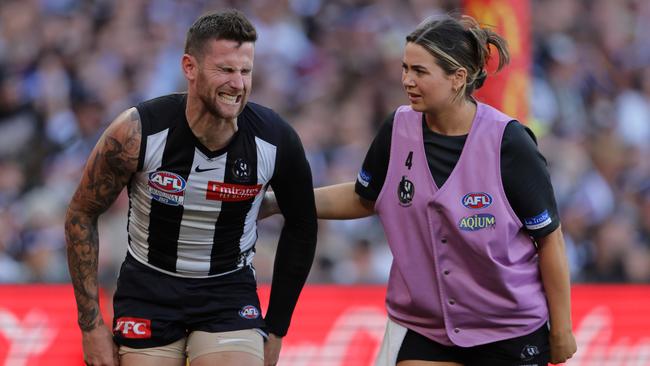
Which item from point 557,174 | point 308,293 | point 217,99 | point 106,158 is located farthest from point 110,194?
point 557,174

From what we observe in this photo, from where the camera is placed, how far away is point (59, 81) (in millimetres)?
9453

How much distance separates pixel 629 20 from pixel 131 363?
9.32 m

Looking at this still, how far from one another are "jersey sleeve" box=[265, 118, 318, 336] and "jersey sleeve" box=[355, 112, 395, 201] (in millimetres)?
241

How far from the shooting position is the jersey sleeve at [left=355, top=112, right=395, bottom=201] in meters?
4.58

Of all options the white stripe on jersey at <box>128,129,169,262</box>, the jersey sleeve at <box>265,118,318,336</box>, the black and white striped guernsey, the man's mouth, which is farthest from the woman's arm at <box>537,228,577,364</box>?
the white stripe on jersey at <box>128,129,169,262</box>

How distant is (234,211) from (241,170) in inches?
7.5

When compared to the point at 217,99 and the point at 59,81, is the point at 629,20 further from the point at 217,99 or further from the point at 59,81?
the point at 217,99

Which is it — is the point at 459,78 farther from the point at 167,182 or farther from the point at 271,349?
the point at 271,349

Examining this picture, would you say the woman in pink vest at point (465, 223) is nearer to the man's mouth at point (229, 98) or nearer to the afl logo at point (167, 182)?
the man's mouth at point (229, 98)

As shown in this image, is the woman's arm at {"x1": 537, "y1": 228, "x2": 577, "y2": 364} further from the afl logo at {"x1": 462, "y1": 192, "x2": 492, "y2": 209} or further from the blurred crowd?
the blurred crowd

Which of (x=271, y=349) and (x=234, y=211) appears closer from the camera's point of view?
(x=234, y=211)

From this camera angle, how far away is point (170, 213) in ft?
14.6

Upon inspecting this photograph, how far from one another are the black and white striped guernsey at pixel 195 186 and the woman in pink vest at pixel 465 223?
1.76 ft

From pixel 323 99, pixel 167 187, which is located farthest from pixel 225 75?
pixel 323 99
